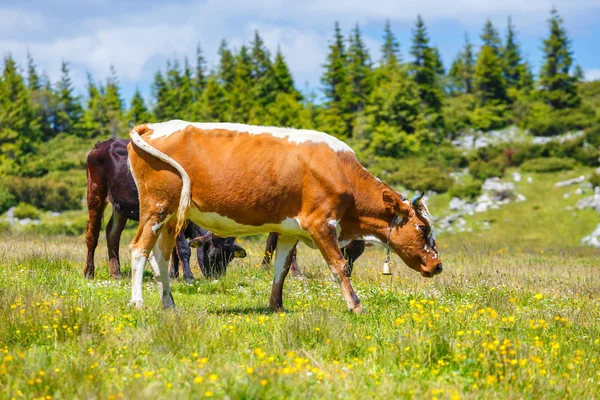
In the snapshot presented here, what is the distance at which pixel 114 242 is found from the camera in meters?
11.9

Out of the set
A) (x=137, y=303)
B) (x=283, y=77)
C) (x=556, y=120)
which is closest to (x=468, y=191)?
(x=556, y=120)

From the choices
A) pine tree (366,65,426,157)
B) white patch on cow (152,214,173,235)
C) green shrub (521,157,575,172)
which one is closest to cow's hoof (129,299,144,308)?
white patch on cow (152,214,173,235)

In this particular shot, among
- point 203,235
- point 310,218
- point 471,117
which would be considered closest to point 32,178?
point 471,117

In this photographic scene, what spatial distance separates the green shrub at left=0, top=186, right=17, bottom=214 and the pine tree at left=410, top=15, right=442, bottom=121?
117 ft

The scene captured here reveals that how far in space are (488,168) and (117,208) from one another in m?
43.1

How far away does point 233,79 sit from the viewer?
76812mm

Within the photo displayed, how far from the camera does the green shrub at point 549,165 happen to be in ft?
162

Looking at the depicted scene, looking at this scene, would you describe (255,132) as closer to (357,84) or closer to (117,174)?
(117,174)

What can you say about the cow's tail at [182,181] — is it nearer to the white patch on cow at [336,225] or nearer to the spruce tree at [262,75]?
the white patch on cow at [336,225]

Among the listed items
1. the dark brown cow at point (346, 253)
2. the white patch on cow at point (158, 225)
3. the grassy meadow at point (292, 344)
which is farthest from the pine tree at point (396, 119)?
the white patch on cow at point (158, 225)

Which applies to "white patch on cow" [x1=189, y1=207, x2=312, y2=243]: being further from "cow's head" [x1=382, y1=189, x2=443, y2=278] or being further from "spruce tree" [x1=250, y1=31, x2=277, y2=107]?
"spruce tree" [x1=250, y1=31, x2=277, y2=107]

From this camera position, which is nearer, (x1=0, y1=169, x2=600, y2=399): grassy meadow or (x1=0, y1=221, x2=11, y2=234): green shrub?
(x1=0, y1=169, x2=600, y2=399): grassy meadow

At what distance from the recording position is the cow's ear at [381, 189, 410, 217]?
877 cm

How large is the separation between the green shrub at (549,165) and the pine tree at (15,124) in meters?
45.0
